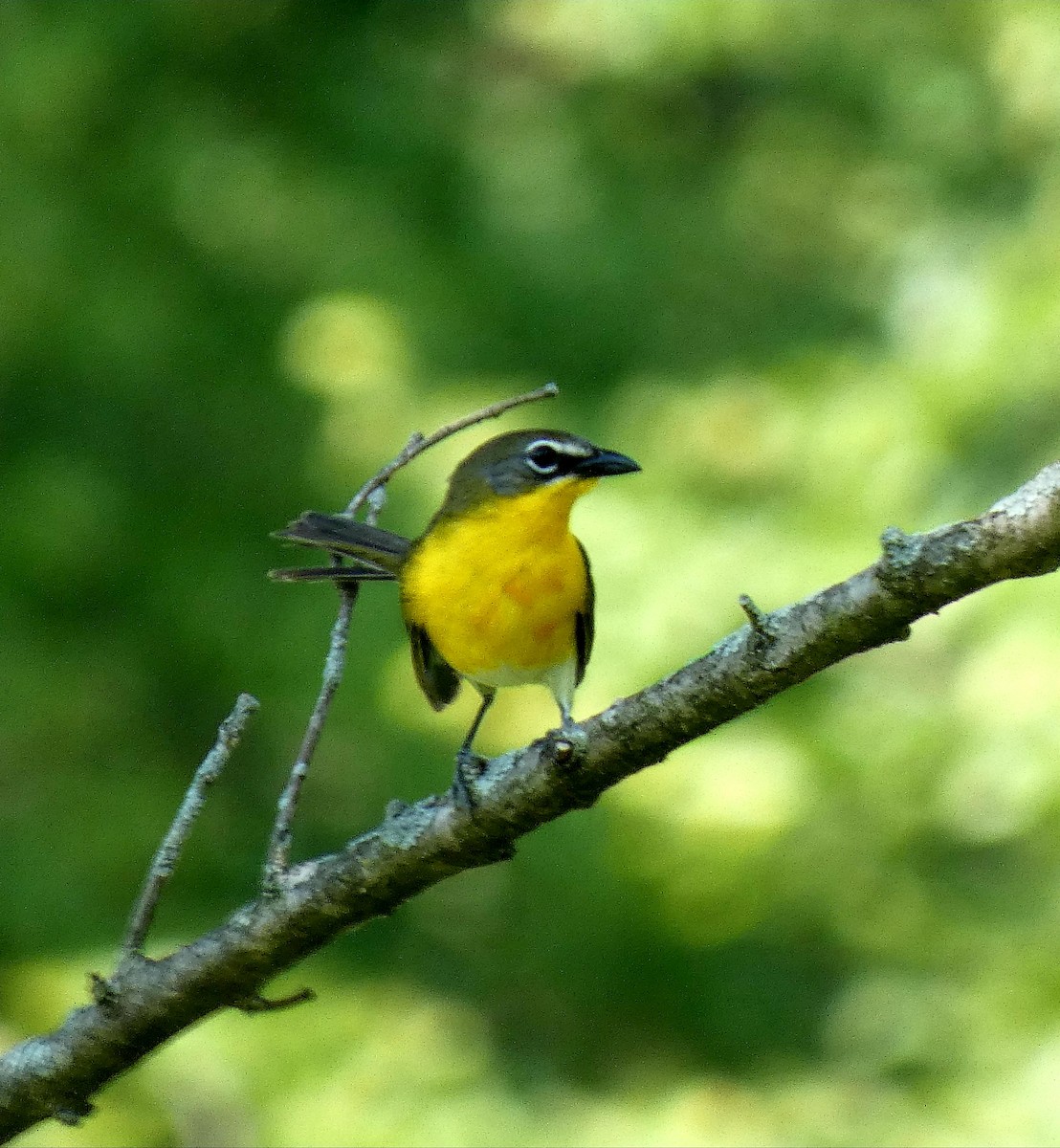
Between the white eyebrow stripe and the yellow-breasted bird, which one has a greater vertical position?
the white eyebrow stripe

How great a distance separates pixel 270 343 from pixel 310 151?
3.55 ft

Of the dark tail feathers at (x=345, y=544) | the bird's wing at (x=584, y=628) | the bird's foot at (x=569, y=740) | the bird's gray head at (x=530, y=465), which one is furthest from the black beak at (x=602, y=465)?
the bird's foot at (x=569, y=740)

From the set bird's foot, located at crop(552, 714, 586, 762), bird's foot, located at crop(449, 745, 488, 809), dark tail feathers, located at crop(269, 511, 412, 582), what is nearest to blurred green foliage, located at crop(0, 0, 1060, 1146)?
dark tail feathers, located at crop(269, 511, 412, 582)

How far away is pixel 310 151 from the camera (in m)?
8.91

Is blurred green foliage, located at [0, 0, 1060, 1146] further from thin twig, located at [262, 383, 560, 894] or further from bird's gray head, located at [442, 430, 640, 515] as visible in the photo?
thin twig, located at [262, 383, 560, 894]

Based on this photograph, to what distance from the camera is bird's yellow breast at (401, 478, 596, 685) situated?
4.23 m

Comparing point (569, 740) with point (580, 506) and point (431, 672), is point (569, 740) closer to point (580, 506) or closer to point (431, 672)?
point (431, 672)

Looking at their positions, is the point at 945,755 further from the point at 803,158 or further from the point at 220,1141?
the point at 803,158

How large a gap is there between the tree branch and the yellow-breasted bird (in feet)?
4.65

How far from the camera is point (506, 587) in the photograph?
4.23 m

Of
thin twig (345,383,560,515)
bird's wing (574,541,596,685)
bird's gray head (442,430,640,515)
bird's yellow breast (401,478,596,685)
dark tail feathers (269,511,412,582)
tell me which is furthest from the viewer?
bird's wing (574,541,596,685)

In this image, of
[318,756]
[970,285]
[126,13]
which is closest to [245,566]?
[318,756]

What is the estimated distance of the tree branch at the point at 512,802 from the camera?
2084 millimetres

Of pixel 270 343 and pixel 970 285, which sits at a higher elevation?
pixel 270 343
